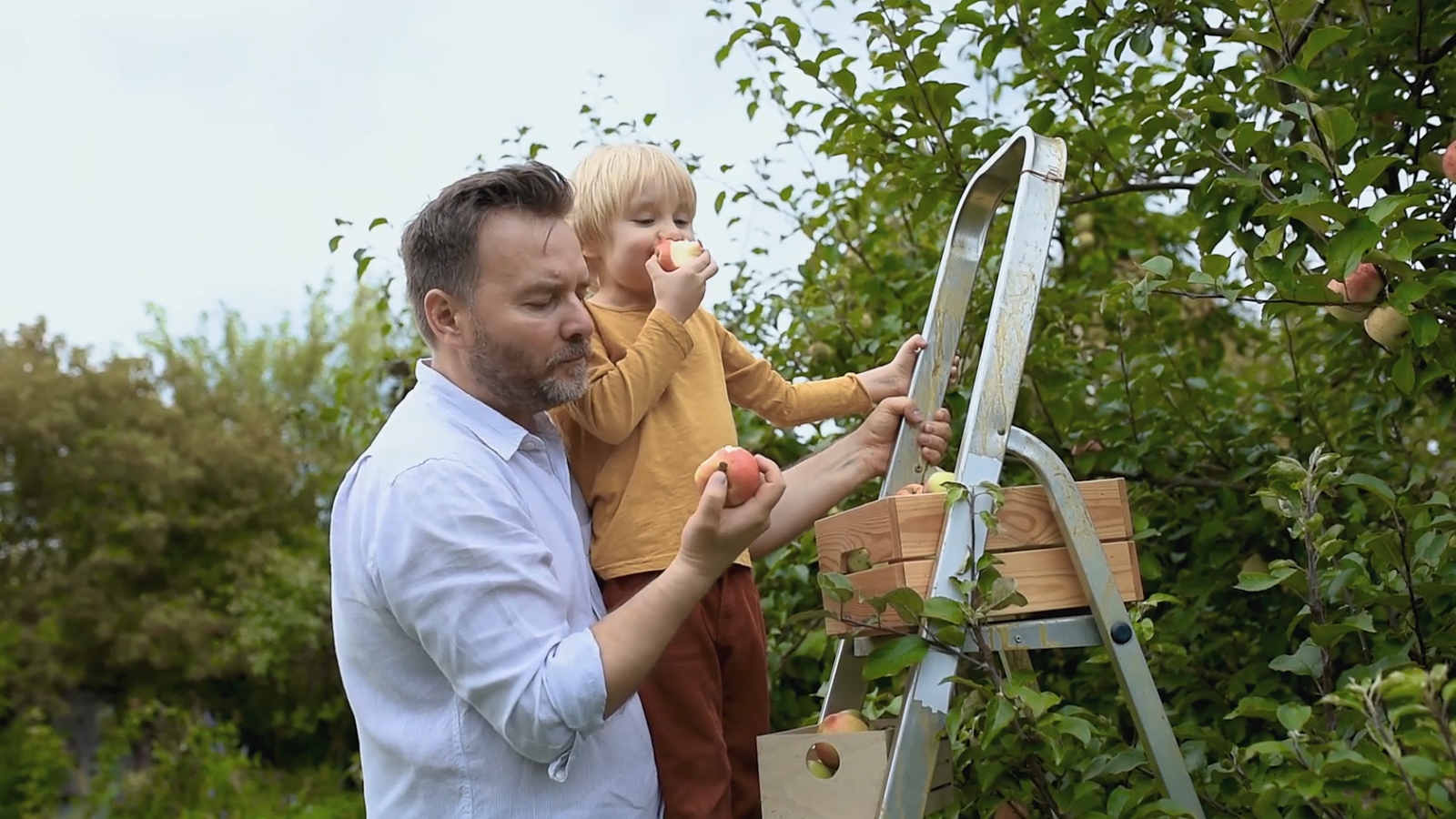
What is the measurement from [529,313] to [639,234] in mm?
410

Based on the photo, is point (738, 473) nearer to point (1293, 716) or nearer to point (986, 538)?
point (986, 538)

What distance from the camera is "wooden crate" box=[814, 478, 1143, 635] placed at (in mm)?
1581

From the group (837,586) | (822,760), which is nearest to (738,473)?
(837,586)

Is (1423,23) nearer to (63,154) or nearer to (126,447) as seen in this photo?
(126,447)

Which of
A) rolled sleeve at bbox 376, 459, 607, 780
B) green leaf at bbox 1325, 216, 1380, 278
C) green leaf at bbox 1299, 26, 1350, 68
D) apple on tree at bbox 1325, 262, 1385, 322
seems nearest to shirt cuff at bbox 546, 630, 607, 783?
rolled sleeve at bbox 376, 459, 607, 780

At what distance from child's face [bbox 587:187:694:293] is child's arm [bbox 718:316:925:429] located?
0.72ft

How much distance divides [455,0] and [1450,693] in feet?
15.5

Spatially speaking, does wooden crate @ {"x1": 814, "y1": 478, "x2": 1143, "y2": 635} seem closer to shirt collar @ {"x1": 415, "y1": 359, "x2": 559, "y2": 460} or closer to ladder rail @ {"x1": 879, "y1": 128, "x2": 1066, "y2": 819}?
ladder rail @ {"x1": 879, "y1": 128, "x2": 1066, "y2": 819}

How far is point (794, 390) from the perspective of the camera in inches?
88.7

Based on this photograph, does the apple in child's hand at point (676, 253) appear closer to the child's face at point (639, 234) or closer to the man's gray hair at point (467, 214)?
the child's face at point (639, 234)

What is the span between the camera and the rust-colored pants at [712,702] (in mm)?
1778

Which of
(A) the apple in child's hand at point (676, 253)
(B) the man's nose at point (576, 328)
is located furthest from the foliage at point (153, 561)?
(B) the man's nose at point (576, 328)

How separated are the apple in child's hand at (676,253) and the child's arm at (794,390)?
0.28m

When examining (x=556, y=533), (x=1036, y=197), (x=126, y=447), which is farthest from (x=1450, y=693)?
(x=126, y=447)
